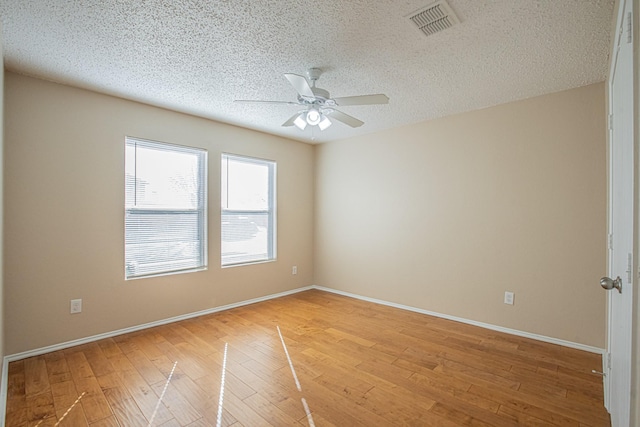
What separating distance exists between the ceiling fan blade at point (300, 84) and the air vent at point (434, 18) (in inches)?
31.1

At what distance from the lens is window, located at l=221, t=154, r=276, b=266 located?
4.16 metres

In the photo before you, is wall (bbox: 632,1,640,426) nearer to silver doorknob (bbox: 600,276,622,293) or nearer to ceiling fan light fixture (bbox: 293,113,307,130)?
silver doorknob (bbox: 600,276,622,293)

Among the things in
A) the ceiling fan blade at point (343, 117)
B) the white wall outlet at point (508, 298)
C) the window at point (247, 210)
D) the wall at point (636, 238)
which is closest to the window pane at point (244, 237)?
the window at point (247, 210)

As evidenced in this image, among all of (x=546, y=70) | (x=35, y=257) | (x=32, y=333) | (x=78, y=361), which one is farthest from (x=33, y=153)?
(x=546, y=70)

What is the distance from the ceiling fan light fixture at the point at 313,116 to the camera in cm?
266

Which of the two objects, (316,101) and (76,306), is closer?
(316,101)

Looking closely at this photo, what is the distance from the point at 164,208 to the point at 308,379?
248cm

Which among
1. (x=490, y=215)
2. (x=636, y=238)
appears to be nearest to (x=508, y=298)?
(x=490, y=215)

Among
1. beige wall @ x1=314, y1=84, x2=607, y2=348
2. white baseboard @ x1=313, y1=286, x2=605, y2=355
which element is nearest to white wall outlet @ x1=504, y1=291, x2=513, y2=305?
beige wall @ x1=314, y1=84, x2=607, y2=348

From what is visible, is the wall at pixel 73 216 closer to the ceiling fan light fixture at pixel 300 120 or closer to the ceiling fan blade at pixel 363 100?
the ceiling fan light fixture at pixel 300 120

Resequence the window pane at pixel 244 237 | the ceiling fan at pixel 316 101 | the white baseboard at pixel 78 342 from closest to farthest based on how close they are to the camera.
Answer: the white baseboard at pixel 78 342 → the ceiling fan at pixel 316 101 → the window pane at pixel 244 237

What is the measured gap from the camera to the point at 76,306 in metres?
2.93

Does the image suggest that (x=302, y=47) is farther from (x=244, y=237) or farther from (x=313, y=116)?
(x=244, y=237)

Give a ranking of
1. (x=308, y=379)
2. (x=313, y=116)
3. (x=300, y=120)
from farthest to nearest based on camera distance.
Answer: (x=300, y=120), (x=313, y=116), (x=308, y=379)
